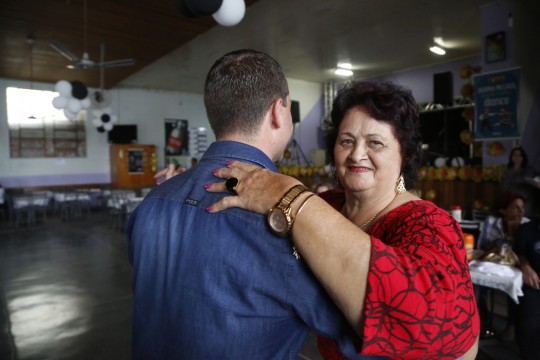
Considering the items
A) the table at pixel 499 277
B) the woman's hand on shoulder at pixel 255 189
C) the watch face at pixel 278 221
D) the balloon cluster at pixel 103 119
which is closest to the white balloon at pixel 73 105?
the balloon cluster at pixel 103 119

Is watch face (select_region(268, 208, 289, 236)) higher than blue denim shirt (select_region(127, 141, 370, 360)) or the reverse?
higher

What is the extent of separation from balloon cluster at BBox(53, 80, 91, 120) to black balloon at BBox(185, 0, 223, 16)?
4656mm

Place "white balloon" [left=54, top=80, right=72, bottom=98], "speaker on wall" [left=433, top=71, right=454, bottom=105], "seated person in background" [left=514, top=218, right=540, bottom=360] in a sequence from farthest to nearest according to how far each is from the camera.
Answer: "speaker on wall" [left=433, top=71, right=454, bottom=105], "white balloon" [left=54, top=80, right=72, bottom=98], "seated person in background" [left=514, top=218, right=540, bottom=360]

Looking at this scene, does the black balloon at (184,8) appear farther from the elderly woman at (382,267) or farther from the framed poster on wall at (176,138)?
the framed poster on wall at (176,138)

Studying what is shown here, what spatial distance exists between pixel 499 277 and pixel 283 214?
106 inches

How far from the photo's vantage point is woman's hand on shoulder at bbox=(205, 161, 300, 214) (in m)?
0.72

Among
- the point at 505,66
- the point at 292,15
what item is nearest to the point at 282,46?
the point at 292,15

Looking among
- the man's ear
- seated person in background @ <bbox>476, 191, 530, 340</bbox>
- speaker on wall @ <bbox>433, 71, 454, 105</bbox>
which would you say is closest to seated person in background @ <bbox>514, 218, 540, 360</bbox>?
seated person in background @ <bbox>476, 191, 530, 340</bbox>

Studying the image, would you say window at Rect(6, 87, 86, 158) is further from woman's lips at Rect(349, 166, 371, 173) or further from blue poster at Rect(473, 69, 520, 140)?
woman's lips at Rect(349, 166, 371, 173)

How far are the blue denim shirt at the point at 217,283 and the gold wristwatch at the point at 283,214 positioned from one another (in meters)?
0.03

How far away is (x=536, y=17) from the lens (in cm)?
601

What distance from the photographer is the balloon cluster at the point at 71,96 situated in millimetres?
6688

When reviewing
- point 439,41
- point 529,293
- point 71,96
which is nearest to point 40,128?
point 71,96

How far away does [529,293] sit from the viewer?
9.04 feet
